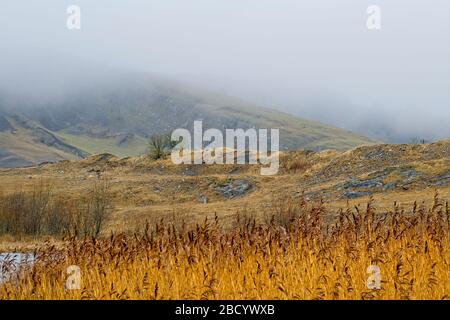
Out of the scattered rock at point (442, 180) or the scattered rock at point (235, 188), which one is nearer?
the scattered rock at point (442, 180)

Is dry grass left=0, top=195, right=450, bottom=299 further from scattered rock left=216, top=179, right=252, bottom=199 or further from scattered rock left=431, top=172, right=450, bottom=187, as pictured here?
scattered rock left=216, top=179, right=252, bottom=199

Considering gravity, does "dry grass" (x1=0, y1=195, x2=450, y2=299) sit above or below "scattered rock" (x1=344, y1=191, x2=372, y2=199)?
above

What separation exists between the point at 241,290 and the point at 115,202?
31.1 m

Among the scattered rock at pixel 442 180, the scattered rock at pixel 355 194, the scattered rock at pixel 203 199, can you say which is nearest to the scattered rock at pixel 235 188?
Answer: the scattered rock at pixel 203 199

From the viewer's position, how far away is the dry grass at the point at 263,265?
7.43m

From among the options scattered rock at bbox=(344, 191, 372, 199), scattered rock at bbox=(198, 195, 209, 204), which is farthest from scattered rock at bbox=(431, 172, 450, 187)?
scattered rock at bbox=(198, 195, 209, 204)

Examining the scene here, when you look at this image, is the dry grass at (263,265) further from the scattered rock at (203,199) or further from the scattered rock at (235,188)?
the scattered rock at (235,188)

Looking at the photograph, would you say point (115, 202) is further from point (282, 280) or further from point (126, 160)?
point (282, 280)

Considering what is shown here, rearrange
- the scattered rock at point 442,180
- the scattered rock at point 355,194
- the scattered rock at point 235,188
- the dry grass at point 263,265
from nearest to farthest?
the dry grass at point 263,265, the scattered rock at point 442,180, the scattered rock at point 355,194, the scattered rock at point 235,188

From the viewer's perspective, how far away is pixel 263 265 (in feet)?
26.7

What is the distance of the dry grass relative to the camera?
7.43m

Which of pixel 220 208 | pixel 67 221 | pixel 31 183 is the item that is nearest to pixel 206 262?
pixel 67 221

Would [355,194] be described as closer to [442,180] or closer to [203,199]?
[442,180]

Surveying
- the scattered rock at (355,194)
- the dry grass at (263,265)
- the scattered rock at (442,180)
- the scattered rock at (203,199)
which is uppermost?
the dry grass at (263,265)
